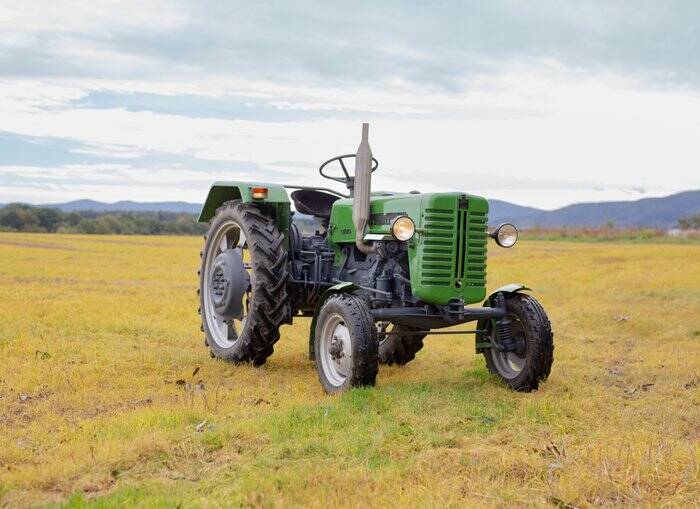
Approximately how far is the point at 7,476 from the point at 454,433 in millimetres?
2998

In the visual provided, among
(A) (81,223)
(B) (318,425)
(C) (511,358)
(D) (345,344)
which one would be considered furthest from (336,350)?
(A) (81,223)

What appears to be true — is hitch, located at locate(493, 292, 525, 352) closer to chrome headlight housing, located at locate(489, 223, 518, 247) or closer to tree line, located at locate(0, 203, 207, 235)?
chrome headlight housing, located at locate(489, 223, 518, 247)

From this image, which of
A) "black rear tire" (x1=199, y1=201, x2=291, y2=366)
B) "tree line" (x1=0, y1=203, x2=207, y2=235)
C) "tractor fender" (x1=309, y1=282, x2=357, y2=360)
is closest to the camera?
"tractor fender" (x1=309, y1=282, x2=357, y2=360)

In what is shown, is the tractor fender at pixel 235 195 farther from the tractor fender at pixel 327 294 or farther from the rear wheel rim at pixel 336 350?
the rear wheel rim at pixel 336 350

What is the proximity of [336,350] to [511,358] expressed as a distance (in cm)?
182

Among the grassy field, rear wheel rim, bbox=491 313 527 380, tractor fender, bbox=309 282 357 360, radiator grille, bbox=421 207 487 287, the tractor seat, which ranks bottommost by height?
the grassy field

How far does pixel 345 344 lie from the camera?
24.1 ft

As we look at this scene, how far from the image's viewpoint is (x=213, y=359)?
925 centimetres

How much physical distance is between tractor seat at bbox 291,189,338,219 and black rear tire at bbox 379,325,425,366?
1528mm

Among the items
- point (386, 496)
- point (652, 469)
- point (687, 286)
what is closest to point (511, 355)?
point (652, 469)

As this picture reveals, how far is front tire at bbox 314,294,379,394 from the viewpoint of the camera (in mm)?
7023

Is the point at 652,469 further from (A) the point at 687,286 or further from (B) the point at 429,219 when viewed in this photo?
(A) the point at 687,286

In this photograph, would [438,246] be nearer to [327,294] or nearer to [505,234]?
[505,234]

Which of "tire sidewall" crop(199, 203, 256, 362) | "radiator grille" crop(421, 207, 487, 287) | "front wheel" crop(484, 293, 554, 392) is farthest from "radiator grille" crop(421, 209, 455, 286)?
"tire sidewall" crop(199, 203, 256, 362)
